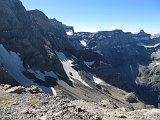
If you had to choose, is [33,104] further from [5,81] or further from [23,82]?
[23,82]

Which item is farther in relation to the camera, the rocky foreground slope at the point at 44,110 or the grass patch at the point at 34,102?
the grass patch at the point at 34,102

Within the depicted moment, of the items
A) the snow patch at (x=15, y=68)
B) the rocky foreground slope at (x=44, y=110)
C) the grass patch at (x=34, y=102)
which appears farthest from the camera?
the snow patch at (x=15, y=68)

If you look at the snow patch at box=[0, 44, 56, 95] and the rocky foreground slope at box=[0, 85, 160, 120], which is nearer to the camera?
the rocky foreground slope at box=[0, 85, 160, 120]

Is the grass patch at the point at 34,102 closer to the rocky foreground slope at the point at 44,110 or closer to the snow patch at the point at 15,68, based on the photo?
the rocky foreground slope at the point at 44,110

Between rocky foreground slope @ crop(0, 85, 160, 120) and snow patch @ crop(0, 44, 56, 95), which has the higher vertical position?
rocky foreground slope @ crop(0, 85, 160, 120)

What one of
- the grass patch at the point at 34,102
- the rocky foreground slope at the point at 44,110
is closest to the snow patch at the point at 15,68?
the rocky foreground slope at the point at 44,110

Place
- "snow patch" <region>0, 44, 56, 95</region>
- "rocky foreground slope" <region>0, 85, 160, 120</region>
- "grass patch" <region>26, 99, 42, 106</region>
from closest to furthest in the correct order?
"rocky foreground slope" <region>0, 85, 160, 120</region> → "grass patch" <region>26, 99, 42, 106</region> → "snow patch" <region>0, 44, 56, 95</region>

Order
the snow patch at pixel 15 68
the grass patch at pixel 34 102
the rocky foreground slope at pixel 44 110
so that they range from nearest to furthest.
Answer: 1. the rocky foreground slope at pixel 44 110
2. the grass patch at pixel 34 102
3. the snow patch at pixel 15 68

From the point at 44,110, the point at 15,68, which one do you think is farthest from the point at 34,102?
the point at 15,68

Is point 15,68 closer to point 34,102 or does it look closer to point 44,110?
point 34,102

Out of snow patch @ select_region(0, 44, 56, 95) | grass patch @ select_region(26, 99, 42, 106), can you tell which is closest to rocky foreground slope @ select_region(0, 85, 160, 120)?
grass patch @ select_region(26, 99, 42, 106)

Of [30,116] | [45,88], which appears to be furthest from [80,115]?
→ [45,88]

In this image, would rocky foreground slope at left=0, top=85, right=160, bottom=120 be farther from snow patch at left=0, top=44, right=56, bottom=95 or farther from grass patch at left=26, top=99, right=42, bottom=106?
snow patch at left=0, top=44, right=56, bottom=95

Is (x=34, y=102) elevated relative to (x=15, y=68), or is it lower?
elevated
